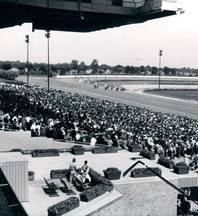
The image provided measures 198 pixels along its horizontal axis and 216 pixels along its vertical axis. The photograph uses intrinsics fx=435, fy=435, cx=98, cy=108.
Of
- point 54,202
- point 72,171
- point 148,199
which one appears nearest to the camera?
point 54,202

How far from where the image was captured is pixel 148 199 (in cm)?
1873

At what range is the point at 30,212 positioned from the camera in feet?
49.1

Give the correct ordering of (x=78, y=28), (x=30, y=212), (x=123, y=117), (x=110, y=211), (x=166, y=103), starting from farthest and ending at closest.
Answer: (x=166, y=103), (x=123, y=117), (x=78, y=28), (x=110, y=211), (x=30, y=212)

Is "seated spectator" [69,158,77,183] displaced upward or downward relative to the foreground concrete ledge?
upward

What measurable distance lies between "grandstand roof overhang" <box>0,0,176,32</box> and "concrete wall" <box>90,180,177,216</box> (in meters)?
9.38

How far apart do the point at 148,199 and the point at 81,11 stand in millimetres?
10810

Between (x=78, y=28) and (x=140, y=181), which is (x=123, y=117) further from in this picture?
(x=140, y=181)

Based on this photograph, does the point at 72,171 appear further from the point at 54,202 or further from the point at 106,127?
the point at 106,127

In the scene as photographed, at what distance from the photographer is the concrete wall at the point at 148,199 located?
18.2 meters

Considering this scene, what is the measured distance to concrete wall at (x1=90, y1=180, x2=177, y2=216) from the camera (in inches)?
717

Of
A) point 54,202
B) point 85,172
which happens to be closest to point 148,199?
point 85,172

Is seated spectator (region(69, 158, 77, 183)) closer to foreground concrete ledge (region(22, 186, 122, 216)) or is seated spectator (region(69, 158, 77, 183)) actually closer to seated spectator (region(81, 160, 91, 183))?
seated spectator (region(81, 160, 91, 183))

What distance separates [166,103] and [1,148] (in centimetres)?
5171

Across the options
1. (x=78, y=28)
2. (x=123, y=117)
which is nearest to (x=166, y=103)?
(x=123, y=117)
